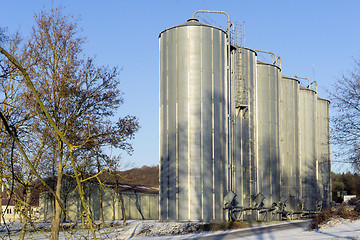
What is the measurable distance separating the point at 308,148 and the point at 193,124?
27108 mm

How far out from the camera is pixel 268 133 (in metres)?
49.8

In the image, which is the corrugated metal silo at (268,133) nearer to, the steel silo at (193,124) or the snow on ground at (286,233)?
the steel silo at (193,124)

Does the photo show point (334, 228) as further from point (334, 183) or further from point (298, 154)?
point (334, 183)

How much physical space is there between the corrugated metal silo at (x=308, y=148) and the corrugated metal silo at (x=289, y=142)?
2.23 m

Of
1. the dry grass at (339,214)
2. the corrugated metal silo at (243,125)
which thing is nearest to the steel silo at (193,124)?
the corrugated metal silo at (243,125)

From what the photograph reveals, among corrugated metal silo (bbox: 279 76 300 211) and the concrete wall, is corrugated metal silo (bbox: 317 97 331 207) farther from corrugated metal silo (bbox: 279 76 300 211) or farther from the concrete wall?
the concrete wall

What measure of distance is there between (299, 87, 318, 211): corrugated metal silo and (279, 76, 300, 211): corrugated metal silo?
2229 millimetres

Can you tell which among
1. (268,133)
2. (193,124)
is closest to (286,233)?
(193,124)

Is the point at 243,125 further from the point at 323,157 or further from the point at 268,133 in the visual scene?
the point at 323,157

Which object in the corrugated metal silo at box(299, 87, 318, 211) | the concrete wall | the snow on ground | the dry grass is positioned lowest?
the concrete wall

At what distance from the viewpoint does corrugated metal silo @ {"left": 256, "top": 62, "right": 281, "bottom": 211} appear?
1905 inches

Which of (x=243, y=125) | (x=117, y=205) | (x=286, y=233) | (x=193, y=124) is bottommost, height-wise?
(x=117, y=205)

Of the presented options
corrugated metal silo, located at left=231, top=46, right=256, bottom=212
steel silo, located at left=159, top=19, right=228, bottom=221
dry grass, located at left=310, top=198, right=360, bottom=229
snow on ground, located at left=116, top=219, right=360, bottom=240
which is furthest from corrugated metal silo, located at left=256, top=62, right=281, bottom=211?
snow on ground, located at left=116, top=219, right=360, bottom=240

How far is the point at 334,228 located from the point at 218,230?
967 cm
